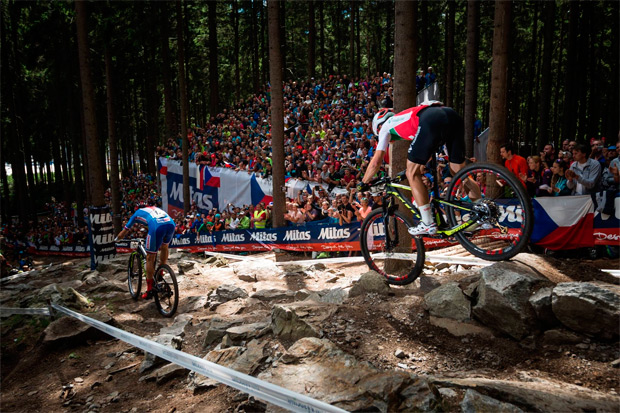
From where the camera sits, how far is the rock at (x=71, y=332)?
757 centimetres

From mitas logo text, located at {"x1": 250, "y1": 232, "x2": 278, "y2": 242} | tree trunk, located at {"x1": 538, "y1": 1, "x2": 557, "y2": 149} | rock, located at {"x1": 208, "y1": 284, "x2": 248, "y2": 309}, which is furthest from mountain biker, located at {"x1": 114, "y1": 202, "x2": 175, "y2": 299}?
tree trunk, located at {"x1": 538, "y1": 1, "x2": 557, "y2": 149}

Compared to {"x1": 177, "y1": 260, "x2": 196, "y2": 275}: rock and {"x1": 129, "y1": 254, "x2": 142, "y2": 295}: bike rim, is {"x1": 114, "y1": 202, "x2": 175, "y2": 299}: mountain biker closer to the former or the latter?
{"x1": 129, "y1": 254, "x2": 142, "y2": 295}: bike rim

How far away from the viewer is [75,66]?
2541cm

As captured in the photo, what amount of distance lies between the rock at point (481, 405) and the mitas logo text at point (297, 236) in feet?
31.5

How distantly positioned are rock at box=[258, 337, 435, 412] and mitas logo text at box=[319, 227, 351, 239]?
712cm

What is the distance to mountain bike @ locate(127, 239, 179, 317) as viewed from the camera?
873 centimetres

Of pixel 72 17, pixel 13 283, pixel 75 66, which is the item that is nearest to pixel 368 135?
pixel 13 283

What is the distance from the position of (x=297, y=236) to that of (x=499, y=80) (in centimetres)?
721

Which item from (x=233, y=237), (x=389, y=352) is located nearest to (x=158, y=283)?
(x=389, y=352)

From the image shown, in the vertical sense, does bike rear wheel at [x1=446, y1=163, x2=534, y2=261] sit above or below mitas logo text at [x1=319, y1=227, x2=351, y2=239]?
above

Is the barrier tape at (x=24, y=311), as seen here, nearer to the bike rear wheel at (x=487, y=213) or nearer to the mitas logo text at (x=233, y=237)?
the mitas logo text at (x=233, y=237)

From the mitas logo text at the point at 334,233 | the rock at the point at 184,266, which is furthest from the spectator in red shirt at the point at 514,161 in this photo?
the rock at the point at 184,266

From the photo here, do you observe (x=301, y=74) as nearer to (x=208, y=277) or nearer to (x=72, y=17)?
(x=72, y=17)

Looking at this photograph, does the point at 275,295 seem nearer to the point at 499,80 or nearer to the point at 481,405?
the point at 481,405
